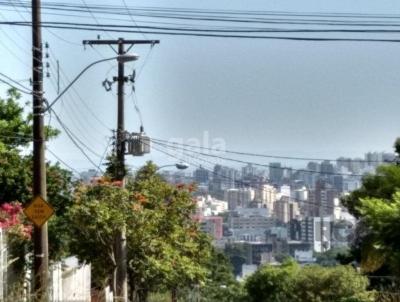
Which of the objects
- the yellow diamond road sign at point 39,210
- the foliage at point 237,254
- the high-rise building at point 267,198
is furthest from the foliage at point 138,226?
the foliage at point 237,254

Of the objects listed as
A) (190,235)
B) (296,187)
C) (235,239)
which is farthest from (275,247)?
(190,235)

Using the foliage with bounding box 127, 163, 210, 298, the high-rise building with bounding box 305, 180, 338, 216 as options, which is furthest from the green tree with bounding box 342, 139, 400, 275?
the high-rise building with bounding box 305, 180, 338, 216

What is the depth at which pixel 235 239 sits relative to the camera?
103062mm

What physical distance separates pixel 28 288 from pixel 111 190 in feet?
21.8

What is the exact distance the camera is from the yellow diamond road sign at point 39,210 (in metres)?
18.3

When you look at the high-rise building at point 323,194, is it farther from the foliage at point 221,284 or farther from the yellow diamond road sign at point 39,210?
the yellow diamond road sign at point 39,210

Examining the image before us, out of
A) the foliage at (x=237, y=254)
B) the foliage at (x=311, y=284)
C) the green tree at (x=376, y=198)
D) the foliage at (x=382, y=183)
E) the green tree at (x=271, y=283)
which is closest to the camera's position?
the green tree at (x=376, y=198)

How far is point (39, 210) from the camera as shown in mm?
18375

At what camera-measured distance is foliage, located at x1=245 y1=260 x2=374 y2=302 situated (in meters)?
38.0

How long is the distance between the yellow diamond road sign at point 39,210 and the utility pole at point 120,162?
744 centimetres

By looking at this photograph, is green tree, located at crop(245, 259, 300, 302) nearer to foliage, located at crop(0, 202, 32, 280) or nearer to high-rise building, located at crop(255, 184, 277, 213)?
high-rise building, located at crop(255, 184, 277, 213)

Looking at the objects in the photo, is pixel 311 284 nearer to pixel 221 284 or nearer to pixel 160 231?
pixel 160 231

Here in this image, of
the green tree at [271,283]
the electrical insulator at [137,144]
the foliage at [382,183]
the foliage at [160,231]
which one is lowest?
the green tree at [271,283]

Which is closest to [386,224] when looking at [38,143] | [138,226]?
[138,226]
